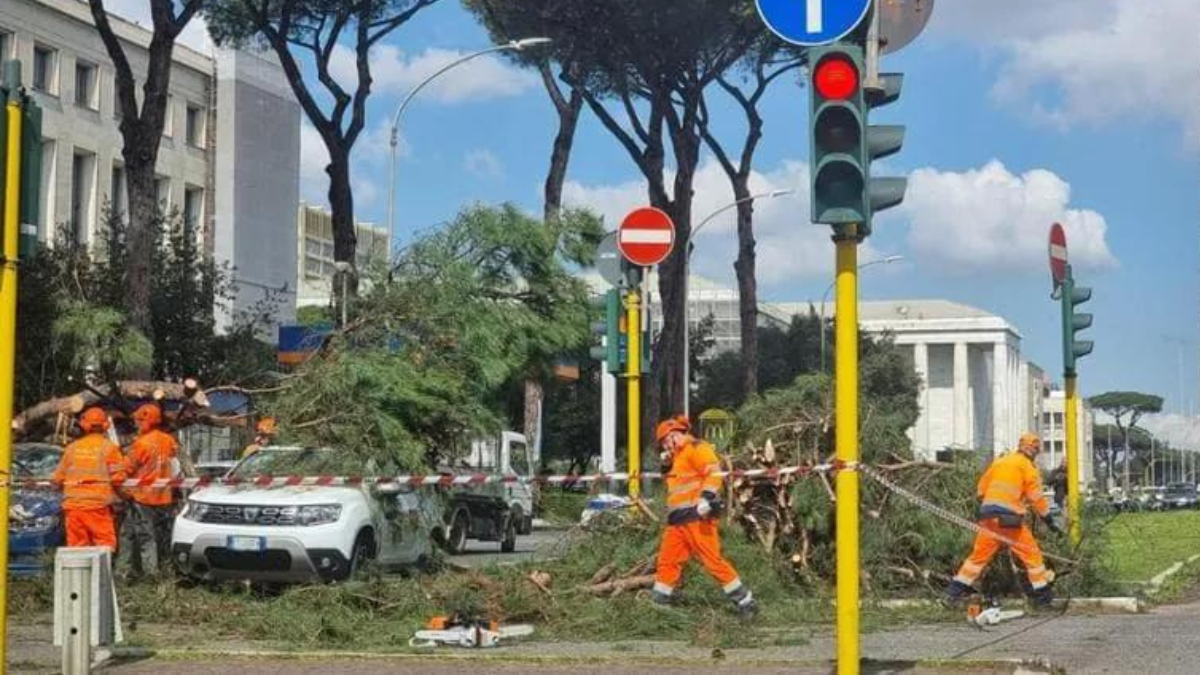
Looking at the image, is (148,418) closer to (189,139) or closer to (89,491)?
(89,491)

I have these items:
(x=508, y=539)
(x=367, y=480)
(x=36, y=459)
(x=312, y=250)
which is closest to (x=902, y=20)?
(x=367, y=480)

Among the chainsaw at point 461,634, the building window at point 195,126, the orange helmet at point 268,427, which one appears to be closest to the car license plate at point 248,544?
the orange helmet at point 268,427

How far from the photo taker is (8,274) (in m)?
9.14

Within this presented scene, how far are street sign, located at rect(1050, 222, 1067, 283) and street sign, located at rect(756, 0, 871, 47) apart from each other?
30.4 ft

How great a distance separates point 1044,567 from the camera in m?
15.1

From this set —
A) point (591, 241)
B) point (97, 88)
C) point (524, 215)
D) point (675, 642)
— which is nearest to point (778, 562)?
point (675, 642)

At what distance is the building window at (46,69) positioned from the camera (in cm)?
5600

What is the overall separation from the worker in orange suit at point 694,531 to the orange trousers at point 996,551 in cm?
190

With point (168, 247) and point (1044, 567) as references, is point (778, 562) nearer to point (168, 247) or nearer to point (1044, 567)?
point (1044, 567)

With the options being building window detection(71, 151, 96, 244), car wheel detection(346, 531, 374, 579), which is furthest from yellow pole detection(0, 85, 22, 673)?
building window detection(71, 151, 96, 244)

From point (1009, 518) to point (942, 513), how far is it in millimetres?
739

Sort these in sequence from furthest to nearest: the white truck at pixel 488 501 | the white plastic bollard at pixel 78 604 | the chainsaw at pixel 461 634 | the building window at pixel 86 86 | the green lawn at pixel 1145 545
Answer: the building window at pixel 86 86
the white truck at pixel 488 501
the green lawn at pixel 1145 545
the chainsaw at pixel 461 634
the white plastic bollard at pixel 78 604

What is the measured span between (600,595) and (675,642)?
1.65m

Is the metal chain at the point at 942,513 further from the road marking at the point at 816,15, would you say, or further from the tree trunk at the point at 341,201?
the tree trunk at the point at 341,201
